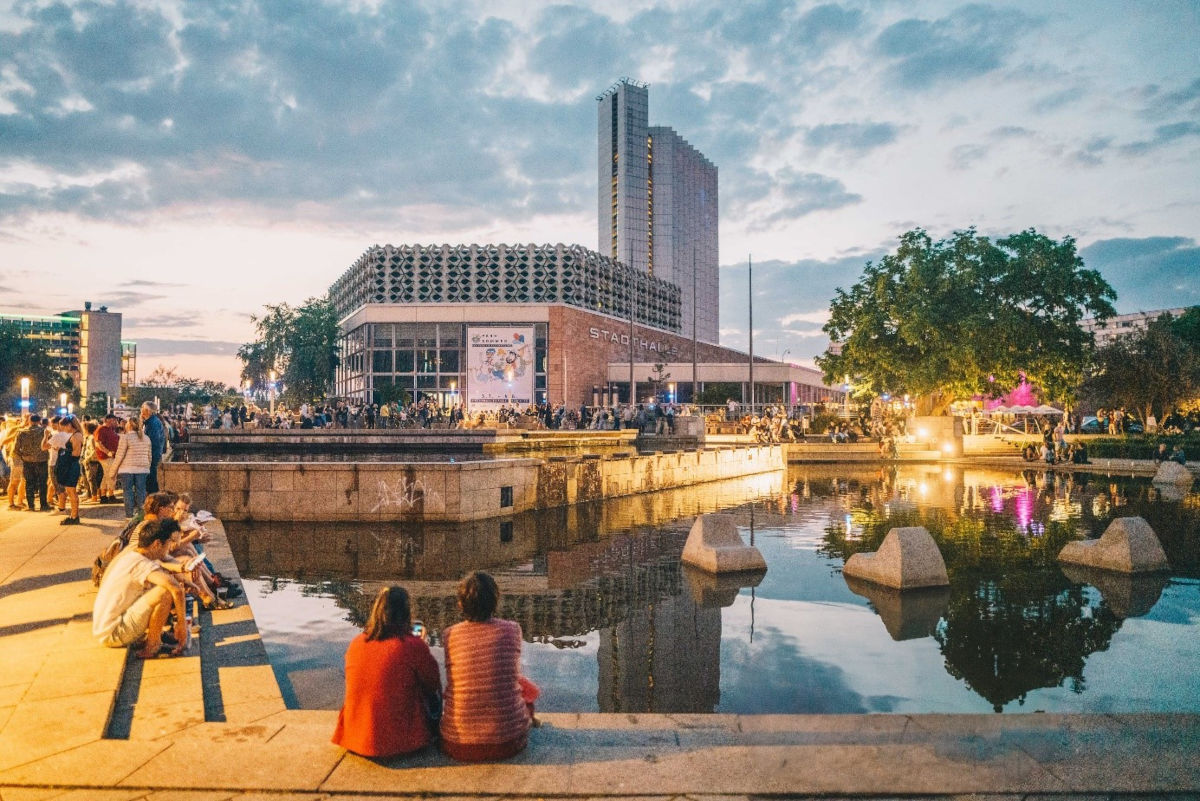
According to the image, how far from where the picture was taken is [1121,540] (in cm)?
1216

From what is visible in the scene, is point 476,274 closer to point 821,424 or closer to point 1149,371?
point 821,424

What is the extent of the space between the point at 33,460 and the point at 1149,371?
53021 mm

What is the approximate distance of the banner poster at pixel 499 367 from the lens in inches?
2997

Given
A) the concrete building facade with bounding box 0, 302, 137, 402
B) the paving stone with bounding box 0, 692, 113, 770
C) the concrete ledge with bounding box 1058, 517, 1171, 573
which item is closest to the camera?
→ the paving stone with bounding box 0, 692, 113, 770

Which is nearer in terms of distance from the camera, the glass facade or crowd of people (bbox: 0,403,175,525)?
crowd of people (bbox: 0,403,175,525)

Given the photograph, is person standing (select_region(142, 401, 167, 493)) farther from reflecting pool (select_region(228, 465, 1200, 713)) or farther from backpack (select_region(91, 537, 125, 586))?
backpack (select_region(91, 537, 125, 586))

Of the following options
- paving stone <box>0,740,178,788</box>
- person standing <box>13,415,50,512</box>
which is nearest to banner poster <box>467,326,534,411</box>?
person standing <box>13,415,50,512</box>

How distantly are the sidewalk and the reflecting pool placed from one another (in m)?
1.24

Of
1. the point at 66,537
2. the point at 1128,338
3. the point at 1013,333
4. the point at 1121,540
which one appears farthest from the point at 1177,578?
the point at 1128,338

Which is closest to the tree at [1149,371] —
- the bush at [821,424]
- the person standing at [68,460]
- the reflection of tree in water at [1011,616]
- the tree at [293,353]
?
the bush at [821,424]

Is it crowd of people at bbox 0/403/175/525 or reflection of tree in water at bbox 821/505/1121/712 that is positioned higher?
crowd of people at bbox 0/403/175/525

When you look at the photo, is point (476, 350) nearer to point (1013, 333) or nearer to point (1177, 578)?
point (1013, 333)

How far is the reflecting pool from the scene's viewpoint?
709 cm

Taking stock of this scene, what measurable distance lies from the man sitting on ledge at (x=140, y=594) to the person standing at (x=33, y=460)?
368 inches
